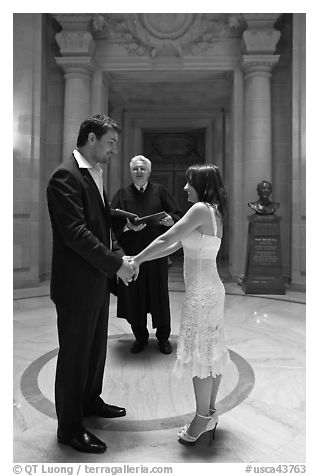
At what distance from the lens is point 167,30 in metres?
7.11

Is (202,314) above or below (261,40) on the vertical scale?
below

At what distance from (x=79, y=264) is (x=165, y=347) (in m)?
1.74

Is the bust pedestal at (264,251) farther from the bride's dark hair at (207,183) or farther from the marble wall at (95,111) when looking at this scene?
the bride's dark hair at (207,183)

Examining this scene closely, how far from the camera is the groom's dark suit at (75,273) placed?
5.81ft

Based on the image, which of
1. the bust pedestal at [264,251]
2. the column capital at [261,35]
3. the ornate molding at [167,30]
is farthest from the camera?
the ornate molding at [167,30]

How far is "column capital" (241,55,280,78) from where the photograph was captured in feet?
22.6

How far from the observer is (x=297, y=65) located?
6.59 metres

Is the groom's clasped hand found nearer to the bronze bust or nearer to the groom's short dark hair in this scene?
the groom's short dark hair

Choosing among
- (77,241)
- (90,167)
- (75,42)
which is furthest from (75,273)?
(75,42)

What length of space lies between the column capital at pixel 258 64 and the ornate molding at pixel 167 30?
0.68 meters

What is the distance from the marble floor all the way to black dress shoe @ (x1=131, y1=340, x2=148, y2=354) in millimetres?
53

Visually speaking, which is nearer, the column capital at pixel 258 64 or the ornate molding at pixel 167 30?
the column capital at pixel 258 64

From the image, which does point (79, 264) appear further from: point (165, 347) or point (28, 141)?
point (28, 141)

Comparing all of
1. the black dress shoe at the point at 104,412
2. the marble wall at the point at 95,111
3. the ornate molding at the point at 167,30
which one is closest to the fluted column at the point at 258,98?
the marble wall at the point at 95,111
